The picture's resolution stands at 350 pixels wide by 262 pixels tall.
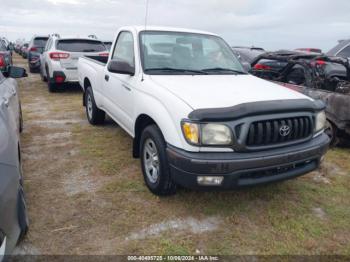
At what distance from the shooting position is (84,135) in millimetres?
5613

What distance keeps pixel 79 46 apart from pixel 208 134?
301 inches

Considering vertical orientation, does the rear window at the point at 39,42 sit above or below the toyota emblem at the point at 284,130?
above

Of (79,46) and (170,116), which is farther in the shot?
(79,46)

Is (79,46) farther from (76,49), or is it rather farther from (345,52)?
(345,52)

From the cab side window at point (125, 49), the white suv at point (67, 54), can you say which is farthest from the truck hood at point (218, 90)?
the white suv at point (67, 54)

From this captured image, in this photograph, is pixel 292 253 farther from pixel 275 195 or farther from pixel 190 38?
pixel 190 38

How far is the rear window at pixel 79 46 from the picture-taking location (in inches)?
359

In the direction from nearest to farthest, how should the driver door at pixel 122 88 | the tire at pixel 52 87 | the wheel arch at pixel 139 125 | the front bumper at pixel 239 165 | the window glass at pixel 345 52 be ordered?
1. the front bumper at pixel 239 165
2. the wheel arch at pixel 139 125
3. the driver door at pixel 122 88
4. the window glass at pixel 345 52
5. the tire at pixel 52 87

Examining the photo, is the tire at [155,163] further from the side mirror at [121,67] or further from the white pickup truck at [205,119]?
the side mirror at [121,67]

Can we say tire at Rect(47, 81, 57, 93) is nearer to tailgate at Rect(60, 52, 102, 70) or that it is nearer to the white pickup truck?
tailgate at Rect(60, 52, 102, 70)

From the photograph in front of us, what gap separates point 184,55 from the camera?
4082 mm

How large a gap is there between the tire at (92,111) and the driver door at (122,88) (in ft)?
3.15

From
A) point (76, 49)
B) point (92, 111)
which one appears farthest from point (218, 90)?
point (76, 49)

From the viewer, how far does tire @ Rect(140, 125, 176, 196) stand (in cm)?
310
